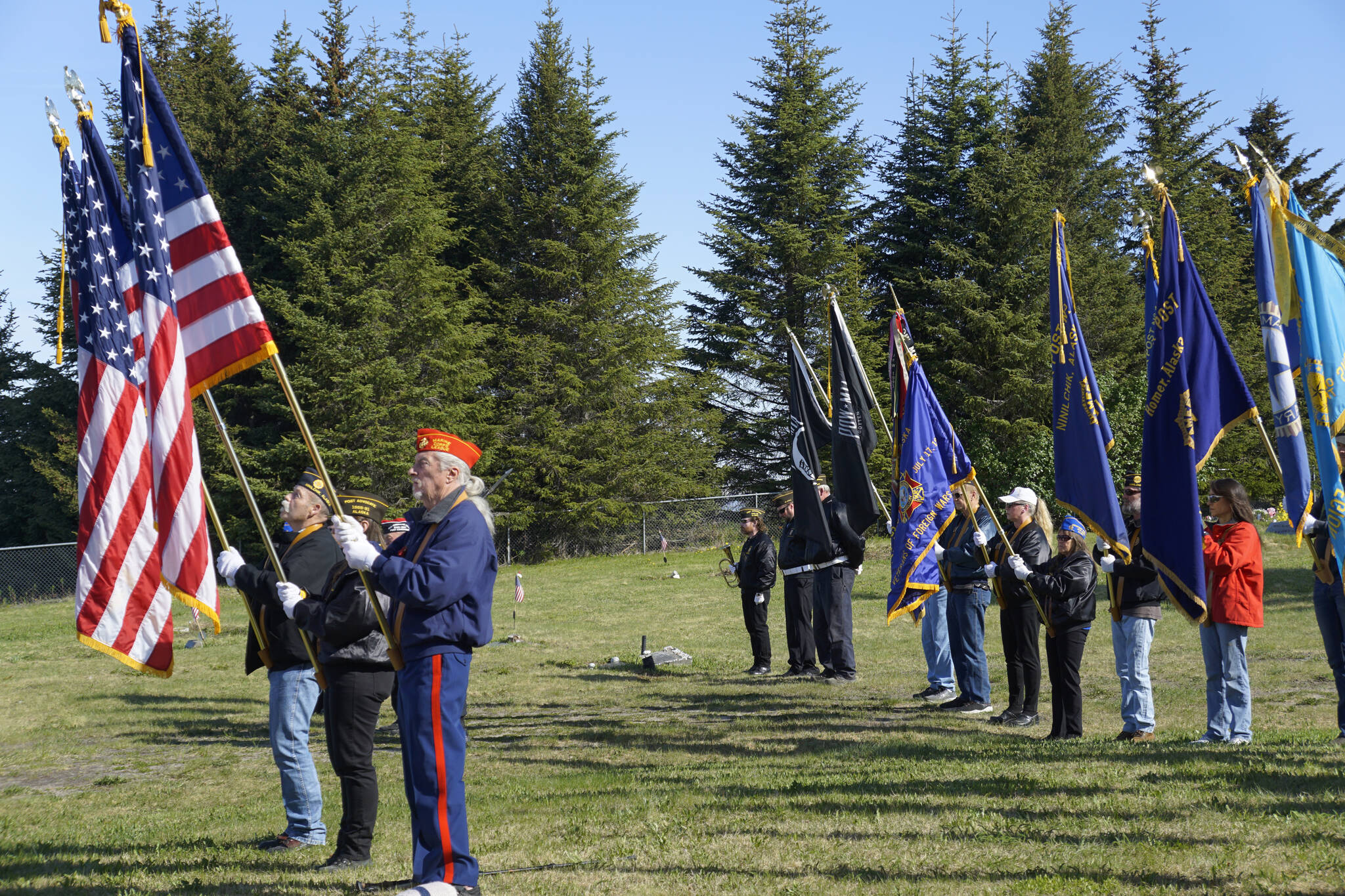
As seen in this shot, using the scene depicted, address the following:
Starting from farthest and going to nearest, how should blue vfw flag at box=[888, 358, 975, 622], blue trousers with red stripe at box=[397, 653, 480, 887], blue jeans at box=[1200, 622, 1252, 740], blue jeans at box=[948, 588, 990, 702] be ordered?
blue vfw flag at box=[888, 358, 975, 622], blue jeans at box=[948, 588, 990, 702], blue jeans at box=[1200, 622, 1252, 740], blue trousers with red stripe at box=[397, 653, 480, 887]

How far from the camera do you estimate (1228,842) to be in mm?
5543

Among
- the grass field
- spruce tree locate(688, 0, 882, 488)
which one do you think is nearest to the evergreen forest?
spruce tree locate(688, 0, 882, 488)

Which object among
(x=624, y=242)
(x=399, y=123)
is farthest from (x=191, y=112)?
(x=624, y=242)

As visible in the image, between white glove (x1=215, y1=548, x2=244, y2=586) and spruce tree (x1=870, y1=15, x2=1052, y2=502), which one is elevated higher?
spruce tree (x1=870, y1=15, x2=1052, y2=502)

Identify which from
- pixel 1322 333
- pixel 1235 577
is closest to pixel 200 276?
pixel 1322 333

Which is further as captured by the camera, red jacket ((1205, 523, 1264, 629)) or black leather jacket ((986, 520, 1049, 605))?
black leather jacket ((986, 520, 1049, 605))

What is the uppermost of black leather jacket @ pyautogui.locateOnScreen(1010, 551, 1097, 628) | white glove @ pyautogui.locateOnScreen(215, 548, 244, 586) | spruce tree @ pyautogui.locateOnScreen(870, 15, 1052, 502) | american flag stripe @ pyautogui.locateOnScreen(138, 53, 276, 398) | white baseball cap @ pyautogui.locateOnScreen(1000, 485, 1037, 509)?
spruce tree @ pyautogui.locateOnScreen(870, 15, 1052, 502)

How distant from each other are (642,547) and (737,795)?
26.6 meters

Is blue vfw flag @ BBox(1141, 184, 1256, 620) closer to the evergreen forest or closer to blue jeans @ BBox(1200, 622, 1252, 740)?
blue jeans @ BBox(1200, 622, 1252, 740)

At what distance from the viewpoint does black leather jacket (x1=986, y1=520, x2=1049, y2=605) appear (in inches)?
376

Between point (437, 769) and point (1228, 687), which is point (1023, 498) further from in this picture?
point (437, 769)

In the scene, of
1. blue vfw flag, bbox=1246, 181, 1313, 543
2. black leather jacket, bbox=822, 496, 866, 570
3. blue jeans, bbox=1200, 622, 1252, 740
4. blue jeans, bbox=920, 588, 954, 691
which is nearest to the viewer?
blue vfw flag, bbox=1246, 181, 1313, 543

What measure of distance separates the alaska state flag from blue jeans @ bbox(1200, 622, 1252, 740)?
7.35ft

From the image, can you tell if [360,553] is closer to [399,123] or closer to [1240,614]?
[1240,614]
